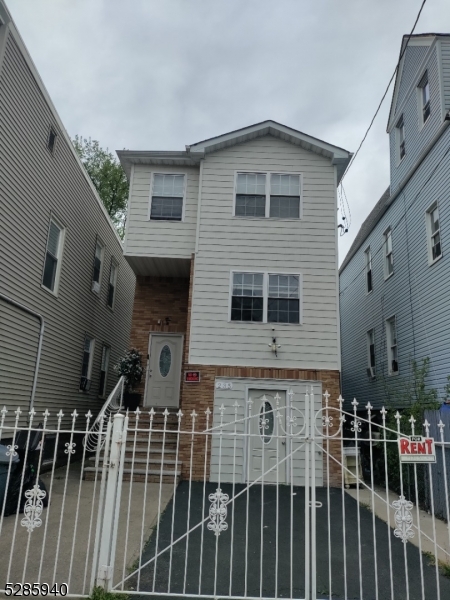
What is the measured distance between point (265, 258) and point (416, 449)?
6874 millimetres

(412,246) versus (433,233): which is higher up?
(412,246)

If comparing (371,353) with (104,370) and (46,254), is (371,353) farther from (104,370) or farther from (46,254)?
(46,254)

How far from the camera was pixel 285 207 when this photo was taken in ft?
35.1

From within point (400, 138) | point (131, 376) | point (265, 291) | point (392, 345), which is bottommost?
point (131, 376)

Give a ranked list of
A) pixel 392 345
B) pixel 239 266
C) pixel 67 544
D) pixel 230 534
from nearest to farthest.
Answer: pixel 67 544 < pixel 230 534 < pixel 239 266 < pixel 392 345

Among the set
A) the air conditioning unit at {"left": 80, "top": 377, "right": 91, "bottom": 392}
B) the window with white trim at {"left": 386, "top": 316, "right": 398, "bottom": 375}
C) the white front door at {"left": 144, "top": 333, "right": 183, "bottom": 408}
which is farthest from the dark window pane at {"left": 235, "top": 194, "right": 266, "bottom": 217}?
the air conditioning unit at {"left": 80, "top": 377, "right": 91, "bottom": 392}

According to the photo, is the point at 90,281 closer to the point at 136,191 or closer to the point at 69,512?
the point at 136,191

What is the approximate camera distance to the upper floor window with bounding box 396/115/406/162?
40.6 ft

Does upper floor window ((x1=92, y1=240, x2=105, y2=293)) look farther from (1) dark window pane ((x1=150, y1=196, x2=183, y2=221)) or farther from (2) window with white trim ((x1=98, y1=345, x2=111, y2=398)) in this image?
(1) dark window pane ((x1=150, y1=196, x2=183, y2=221))

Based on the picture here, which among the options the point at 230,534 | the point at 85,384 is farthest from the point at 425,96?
the point at 85,384

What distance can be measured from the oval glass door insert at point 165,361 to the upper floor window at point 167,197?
3417mm

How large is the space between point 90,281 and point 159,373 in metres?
3.46

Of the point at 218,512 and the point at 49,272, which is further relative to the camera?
the point at 49,272

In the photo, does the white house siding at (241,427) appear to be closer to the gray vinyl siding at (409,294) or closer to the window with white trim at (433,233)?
the gray vinyl siding at (409,294)
